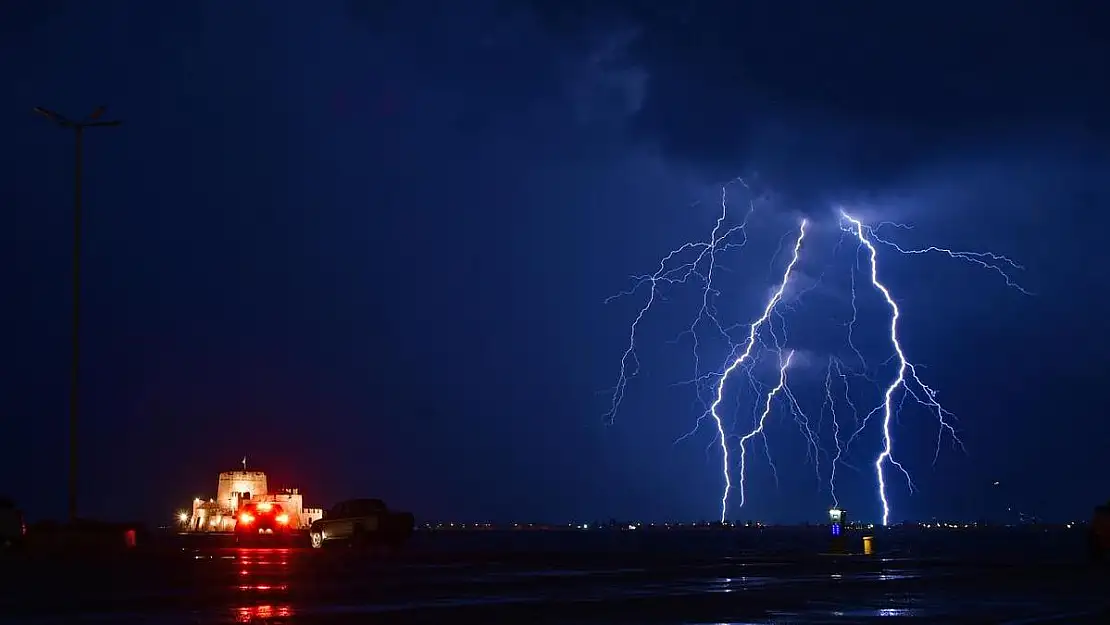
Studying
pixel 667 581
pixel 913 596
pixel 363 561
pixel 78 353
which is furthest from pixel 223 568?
pixel 78 353

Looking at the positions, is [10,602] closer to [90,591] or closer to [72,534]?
[90,591]

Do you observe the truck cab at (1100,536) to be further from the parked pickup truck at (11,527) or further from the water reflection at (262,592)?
the parked pickup truck at (11,527)

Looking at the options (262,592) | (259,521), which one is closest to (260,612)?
(262,592)

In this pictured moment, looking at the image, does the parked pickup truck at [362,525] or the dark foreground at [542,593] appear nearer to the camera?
the dark foreground at [542,593]

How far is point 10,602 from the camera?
664 inches

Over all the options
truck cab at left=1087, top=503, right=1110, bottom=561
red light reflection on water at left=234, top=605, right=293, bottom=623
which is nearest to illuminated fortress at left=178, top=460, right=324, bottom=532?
truck cab at left=1087, top=503, right=1110, bottom=561

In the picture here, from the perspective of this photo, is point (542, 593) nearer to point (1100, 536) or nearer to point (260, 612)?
point (260, 612)

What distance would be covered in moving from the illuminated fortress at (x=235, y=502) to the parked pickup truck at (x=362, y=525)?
5064 cm

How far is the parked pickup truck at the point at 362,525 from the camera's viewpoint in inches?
1816

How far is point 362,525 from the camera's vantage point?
46156mm

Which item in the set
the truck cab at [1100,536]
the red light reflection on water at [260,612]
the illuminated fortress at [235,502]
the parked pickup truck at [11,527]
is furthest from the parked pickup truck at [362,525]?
the illuminated fortress at [235,502]

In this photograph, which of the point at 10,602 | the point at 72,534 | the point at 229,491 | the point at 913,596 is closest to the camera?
the point at 10,602

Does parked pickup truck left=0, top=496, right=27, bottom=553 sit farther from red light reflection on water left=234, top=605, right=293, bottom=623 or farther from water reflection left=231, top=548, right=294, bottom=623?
red light reflection on water left=234, top=605, right=293, bottom=623

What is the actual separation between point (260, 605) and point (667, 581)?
9.25m
